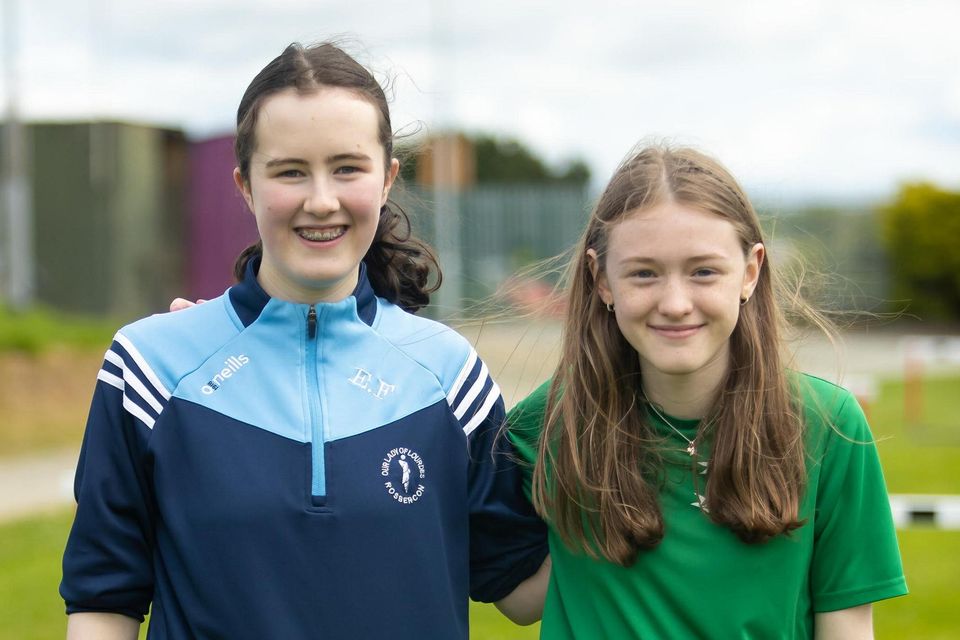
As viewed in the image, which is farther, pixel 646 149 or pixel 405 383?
pixel 646 149

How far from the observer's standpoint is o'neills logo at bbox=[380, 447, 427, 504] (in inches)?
86.7

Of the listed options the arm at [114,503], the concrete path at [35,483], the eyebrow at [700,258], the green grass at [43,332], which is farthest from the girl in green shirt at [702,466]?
the green grass at [43,332]

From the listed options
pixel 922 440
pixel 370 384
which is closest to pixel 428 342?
pixel 370 384

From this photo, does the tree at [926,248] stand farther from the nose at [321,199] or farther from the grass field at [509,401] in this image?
the nose at [321,199]

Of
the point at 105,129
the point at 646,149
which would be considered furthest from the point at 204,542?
the point at 105,129

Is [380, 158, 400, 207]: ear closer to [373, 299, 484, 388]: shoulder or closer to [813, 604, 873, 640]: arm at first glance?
[373, 299, 484, 388]: shoulder

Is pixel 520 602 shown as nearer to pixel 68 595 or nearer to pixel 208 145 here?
pixel 68 595

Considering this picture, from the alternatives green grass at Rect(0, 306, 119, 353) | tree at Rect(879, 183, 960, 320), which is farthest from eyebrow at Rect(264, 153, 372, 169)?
tree at Rect(879, 183, 960, 320)

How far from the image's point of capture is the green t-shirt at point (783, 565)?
7.32ft

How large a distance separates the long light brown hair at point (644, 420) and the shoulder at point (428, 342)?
24 centimetres

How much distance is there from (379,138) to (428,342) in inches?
17.0

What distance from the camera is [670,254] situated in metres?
2.25

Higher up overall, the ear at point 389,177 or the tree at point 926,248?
the ear at point 389,177

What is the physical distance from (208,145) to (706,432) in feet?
43.1
